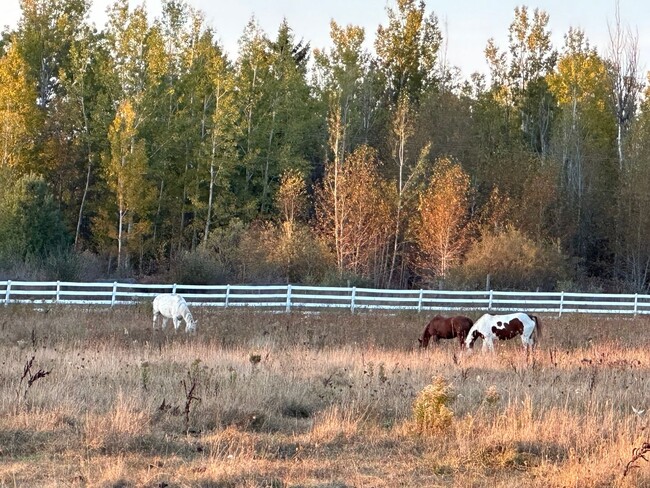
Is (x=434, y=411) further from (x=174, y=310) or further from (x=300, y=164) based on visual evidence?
(x=300, y=164)

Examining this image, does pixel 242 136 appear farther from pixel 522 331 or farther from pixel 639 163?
pixel 522 331

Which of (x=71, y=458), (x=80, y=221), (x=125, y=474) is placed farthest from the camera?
(x=80, y=221)

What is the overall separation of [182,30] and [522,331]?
2791 centimetres

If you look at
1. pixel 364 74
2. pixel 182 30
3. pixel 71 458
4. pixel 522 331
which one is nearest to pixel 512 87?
pixel 364 74

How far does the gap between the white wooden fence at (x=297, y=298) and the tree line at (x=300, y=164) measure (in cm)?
264

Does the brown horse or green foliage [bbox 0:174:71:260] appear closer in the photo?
the brown horse

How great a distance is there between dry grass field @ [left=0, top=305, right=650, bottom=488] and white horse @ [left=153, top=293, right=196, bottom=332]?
5.42 meters

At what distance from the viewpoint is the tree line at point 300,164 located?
1238 inches

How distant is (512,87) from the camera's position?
47.0 meters

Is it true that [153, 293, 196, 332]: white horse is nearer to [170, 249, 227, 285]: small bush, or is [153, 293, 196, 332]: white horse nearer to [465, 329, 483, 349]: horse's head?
[465, 329, 483, 349]: horse's head

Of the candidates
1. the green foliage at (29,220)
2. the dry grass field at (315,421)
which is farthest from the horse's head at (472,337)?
the green foliage at (29,220)

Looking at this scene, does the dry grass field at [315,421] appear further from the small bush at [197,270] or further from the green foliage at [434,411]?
the small bush at [197,270]

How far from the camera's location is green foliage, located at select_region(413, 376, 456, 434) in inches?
290

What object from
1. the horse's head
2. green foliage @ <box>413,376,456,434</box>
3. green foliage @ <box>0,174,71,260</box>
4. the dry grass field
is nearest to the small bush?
green foliage @ <box>0,174,71,260</box>
